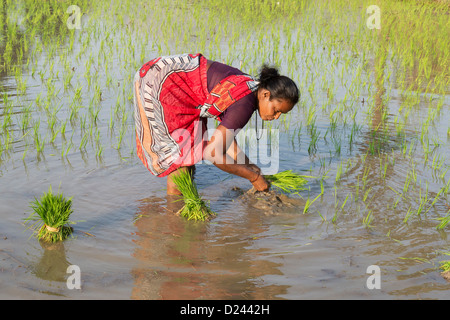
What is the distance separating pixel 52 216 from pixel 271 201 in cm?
139

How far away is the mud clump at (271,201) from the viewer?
135 inches

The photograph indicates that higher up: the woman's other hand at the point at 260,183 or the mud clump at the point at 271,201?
the woman's other hand at the point at 260,183

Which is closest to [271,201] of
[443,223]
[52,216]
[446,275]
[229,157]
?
[229,157]

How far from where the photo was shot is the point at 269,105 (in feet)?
9.52

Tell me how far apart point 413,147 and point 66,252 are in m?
3.04

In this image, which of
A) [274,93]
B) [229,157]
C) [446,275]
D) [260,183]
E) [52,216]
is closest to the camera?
[446,275]

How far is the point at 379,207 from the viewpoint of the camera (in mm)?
3457

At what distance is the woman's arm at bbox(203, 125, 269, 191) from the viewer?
2.92 metres

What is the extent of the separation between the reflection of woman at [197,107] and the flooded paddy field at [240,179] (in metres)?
0.37

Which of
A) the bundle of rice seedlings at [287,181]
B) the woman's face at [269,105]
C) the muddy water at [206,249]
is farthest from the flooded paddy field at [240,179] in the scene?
the woman's face at [269,105]

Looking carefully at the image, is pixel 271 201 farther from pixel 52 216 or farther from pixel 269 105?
pixel 52 216

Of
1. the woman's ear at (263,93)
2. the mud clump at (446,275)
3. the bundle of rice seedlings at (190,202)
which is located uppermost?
the woman's ear at (263,93)

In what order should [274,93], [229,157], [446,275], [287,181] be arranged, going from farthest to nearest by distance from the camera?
[287,181] → [229,157] → [274,93] → [446,275]

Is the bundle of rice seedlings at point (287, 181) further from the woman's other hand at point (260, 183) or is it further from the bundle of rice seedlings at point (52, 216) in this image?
the bundle of rice seedlings at point (52, 216)
